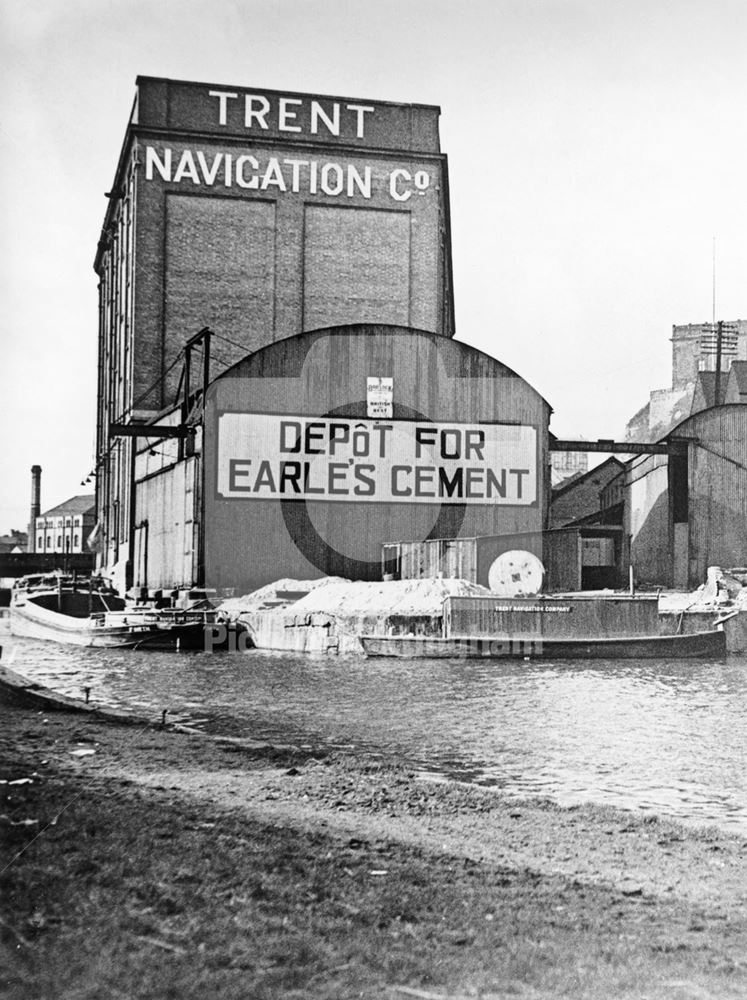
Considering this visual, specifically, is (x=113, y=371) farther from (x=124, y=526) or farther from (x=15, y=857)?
(x=15, y=857)

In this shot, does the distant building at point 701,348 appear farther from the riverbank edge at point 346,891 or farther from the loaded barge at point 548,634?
the riverbank edge at point 346,891

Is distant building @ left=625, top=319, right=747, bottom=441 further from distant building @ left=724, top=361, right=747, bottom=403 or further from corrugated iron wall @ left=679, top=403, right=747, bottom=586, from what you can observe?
corrugated iron wall @ left=679, top=403, right=747, bottom=586

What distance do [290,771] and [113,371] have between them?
38.0m

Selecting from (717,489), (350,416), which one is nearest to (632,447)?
(717,489)

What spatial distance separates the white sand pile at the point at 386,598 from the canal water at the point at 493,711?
2014 mm

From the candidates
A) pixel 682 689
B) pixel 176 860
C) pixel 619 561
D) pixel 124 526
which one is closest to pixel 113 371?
pixel 124 526

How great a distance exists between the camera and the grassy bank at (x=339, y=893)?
13.1 ft

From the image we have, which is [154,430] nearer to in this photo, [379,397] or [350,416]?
[350,416]

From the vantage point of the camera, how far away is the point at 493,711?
1387cm

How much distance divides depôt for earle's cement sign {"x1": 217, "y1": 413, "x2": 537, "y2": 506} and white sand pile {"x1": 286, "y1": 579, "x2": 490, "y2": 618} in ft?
12.5

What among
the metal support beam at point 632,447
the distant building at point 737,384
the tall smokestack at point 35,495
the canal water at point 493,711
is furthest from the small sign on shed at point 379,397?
the tall smokestack at point 35,495

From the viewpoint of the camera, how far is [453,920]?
4734mm

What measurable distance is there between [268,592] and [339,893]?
73.0ft

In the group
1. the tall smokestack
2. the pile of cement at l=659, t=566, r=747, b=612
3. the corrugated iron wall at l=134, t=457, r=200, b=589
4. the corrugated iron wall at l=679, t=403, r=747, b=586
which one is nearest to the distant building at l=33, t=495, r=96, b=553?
the tall smokestack
